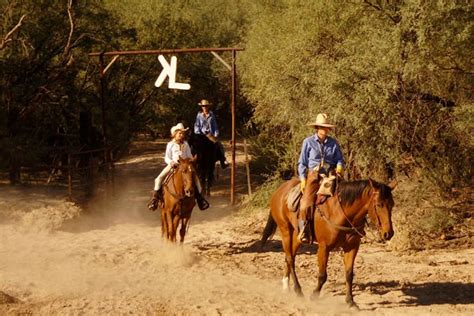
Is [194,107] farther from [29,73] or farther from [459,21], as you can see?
[459,21]

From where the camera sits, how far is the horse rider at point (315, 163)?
27.9 ft

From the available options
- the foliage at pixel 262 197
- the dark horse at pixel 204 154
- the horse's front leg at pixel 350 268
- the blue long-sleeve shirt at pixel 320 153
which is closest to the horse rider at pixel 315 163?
the blue long-sleeve shirt at pixel 320 153

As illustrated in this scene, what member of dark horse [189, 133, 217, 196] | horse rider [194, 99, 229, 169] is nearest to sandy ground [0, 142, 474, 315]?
dark horse [189, 133, 217, 196]

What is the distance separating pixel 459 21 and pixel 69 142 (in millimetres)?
13627

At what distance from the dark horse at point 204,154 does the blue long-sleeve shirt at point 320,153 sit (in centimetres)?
713

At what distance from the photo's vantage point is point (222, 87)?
109 ft

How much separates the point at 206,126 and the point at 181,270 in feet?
23.7

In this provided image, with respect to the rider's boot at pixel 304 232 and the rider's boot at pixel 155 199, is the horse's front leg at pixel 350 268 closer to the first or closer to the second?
the rider's boot at pixel 304 232

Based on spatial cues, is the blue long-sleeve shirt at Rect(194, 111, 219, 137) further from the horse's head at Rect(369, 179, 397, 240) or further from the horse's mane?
the horse's head at Rect(369, 179, 397, 240)

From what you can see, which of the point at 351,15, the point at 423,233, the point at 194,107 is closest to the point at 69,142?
the point at 194,107

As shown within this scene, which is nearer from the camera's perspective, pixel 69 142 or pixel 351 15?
pixel 351 15

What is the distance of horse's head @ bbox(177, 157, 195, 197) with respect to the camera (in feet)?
34.9

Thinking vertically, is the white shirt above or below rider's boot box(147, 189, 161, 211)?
above

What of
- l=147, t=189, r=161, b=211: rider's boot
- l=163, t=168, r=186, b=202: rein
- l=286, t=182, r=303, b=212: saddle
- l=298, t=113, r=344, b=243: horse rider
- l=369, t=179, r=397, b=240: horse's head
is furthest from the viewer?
l=147, t=189, r=161, b=211: rider's boot
